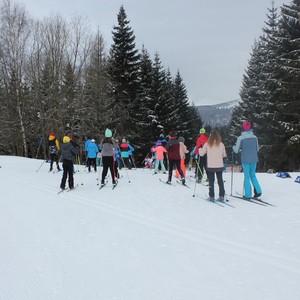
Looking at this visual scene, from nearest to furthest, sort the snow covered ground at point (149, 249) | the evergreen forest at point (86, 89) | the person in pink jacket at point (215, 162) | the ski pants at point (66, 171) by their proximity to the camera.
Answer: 1. the snow covered ground at point (149, 249)
2. the person in pink jacket at point (215, 162)
3. the ski pants at point (66, 171)
4. the evergreen forest at point (86, 89)

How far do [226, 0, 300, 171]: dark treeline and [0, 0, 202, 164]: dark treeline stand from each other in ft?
38.7

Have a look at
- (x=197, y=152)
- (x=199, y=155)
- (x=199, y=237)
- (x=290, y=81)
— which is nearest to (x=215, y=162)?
(x=199, y=155)

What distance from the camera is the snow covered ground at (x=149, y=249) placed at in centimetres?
359

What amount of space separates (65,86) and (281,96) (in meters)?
19.2

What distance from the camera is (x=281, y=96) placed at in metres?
24.5

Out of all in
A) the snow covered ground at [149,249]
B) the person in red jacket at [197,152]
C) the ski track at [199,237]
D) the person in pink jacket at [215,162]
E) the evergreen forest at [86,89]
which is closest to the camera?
the snow covered ground at [149,249]

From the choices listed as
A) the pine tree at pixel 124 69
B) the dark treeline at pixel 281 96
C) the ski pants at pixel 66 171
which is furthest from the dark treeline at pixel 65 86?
the ski pants at pixel 66 171

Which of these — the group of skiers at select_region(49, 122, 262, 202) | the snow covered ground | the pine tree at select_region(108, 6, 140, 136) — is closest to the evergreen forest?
the pine tree at select_region(108, 6, 140, 136)

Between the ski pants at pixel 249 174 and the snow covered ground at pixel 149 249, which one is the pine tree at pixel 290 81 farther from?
the snow covered ground at pixel 149 249

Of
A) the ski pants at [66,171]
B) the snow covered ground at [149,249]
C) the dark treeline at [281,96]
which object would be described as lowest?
the snow covered ground at [149,249]

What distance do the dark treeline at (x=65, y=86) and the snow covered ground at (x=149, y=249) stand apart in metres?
21.3

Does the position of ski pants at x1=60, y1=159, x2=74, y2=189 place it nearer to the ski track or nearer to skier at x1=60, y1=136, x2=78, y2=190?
skier at x1=60, y1=136, x2=78, y2=190

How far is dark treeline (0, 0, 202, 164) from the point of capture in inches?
1144

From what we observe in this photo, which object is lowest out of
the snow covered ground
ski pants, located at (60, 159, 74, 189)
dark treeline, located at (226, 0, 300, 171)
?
the snow covered ground
